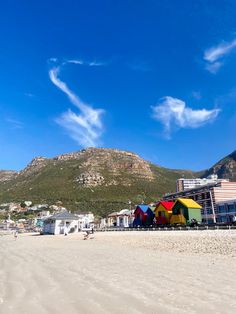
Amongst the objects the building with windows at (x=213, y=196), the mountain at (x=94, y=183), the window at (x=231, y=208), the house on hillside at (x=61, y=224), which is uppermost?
the mountain at (x=94, y=183)

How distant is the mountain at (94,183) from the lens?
405 feet

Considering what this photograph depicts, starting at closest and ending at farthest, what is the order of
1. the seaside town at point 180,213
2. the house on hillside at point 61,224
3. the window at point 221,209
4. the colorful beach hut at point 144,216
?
the seaside town at point 180,213, the house on hillside at point 61,224, the window at point 221,209, the colorful beach hut at point 144,216

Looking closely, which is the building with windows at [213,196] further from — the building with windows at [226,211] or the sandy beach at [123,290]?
the sandy beach at [123,290]

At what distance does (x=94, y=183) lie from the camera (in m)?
142

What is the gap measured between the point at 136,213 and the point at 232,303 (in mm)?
66930

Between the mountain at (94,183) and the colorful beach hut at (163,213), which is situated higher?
the mountain at (94,183)

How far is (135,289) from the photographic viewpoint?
294 inches

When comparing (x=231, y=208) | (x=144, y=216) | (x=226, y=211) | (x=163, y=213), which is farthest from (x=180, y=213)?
(x=144, y=216)

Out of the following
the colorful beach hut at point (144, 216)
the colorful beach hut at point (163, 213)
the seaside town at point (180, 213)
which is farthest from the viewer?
the colorful beach hut at point (144, 216)

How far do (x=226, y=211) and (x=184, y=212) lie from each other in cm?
1336

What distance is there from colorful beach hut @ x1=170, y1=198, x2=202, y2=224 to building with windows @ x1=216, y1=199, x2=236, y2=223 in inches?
363

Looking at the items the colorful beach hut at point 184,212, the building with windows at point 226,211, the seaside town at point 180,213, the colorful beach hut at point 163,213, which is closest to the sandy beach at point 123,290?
the seaside town at point 180,213

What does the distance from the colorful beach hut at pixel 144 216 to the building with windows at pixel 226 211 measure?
1423 cm

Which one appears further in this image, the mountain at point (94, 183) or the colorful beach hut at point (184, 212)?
the mountain at point (94, 183)
